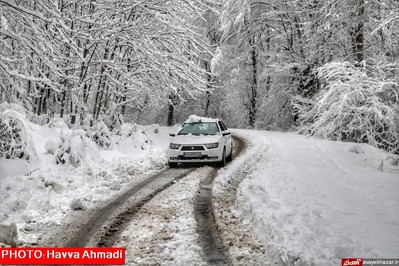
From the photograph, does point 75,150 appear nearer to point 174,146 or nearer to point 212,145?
point 174,146

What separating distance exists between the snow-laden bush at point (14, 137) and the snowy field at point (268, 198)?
27 centimetres

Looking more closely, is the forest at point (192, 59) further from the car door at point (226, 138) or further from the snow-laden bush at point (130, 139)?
the car door at point (226, 138)

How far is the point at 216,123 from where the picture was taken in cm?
1235

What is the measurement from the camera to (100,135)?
487 inches

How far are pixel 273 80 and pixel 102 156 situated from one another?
62.9 feet

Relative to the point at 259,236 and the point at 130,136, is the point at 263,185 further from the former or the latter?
the point at 130,136

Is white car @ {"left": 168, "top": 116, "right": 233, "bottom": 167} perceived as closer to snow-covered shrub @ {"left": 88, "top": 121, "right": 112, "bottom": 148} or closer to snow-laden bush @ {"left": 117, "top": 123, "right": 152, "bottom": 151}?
snow-laden bush @ {"left": 117, "top": 123, "right": 152, "bottom": 151}

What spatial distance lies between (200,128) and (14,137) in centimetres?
608

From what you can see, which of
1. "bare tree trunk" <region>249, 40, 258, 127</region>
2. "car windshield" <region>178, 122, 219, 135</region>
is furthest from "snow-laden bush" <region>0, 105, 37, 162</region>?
"bare tree trunk" <region>249, 40, 258, 127</region>

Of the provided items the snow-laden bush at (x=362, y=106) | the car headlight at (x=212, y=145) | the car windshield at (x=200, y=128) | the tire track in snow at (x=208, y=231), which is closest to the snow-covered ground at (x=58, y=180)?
the car windshield at (x=200, y=128)

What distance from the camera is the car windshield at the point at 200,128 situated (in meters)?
11.8

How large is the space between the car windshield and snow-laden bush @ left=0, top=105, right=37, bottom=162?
5.21 meters

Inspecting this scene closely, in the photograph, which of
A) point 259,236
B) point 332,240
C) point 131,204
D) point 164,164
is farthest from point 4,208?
point 164,164

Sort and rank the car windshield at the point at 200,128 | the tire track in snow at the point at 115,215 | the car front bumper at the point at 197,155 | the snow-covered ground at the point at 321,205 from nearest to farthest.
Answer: the snow-covered ground at the point at 321,205
the tire track in snow at the point at 115,215
the car front bumper at the point at 197,155
the car windshield at the point at 200,128
